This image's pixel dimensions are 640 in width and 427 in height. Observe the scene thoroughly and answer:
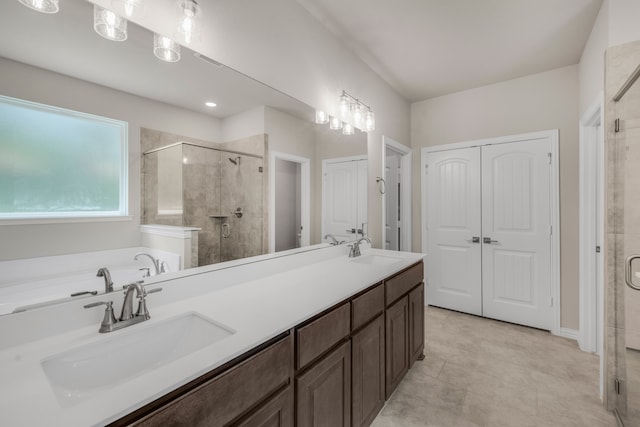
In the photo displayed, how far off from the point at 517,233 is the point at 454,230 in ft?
2.03

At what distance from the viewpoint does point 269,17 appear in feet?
5.62

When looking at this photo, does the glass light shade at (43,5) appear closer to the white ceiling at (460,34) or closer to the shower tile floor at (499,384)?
the white ceiling at (460,34)

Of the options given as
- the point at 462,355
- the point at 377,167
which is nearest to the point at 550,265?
the point at 462,355

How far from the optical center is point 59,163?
949mm

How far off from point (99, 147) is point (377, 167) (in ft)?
7.58

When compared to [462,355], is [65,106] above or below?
above

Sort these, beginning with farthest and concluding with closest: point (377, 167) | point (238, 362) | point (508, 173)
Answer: point (508, 173), point (377, 167), point (238, 362)

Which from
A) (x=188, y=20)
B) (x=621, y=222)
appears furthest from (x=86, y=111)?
(x=621, y=222)

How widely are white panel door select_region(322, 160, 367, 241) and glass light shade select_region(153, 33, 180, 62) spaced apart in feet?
4.00

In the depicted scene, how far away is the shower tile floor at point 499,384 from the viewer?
174cm

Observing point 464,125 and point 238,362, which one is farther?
point 464,125

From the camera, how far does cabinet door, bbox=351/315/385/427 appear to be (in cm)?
144

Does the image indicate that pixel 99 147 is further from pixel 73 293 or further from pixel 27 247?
pixel 73 293

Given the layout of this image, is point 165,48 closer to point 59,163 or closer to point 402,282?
point 59,163
